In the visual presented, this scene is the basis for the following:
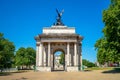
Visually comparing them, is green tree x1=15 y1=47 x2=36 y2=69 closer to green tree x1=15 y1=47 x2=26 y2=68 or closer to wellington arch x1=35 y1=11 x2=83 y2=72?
green tree x1=15 y1=47 x2=26 y2=68

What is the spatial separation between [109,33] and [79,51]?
28.7m

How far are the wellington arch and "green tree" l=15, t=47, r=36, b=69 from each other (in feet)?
125

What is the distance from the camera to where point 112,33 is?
4297 centimetres

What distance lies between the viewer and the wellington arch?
66.5m

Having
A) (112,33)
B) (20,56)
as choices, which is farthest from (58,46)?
(20,56)

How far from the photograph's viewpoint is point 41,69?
214 ft

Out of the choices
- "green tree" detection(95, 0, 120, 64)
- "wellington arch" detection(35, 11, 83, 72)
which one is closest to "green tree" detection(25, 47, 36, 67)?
"wellington arch" detection(35, 11, 83, 72)

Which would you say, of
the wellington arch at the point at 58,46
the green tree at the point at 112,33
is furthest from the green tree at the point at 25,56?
the green tree at the point at 112,33

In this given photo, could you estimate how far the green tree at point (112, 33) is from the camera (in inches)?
1620

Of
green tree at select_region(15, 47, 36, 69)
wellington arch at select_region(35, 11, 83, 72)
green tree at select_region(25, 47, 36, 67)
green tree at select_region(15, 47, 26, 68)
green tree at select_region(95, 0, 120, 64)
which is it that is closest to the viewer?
green tree at select_region(95, 0, 120, 64)

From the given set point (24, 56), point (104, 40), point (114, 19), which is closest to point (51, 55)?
point (104, 40)

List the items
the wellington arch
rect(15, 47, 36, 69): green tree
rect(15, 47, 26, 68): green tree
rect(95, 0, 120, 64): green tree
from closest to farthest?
1. rect(95, 0, 120, 64): green tree
2. the wellington arch
3. rect(15, 47, 26, 68): green tree
4. rect(15, 47, 36, 69): green tree

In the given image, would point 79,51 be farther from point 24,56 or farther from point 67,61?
point 24,56

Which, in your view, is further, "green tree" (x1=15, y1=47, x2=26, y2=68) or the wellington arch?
"green tree" (x1=15, y1=47, x2=26, y2=68)
